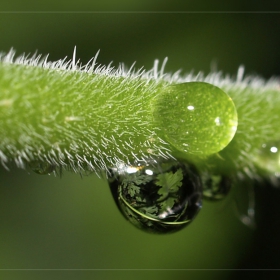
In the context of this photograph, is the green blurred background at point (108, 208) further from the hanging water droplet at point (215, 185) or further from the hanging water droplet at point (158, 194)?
the hanging water droplet at point (158, 194)

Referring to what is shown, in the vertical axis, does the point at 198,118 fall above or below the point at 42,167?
above

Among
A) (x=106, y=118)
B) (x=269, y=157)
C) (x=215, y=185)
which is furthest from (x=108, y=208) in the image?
(x=106, y=118)

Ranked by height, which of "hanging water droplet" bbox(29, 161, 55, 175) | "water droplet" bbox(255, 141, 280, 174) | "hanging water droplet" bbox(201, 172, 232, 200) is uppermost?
"water droplet" bbox(255, 141, 280, 174)

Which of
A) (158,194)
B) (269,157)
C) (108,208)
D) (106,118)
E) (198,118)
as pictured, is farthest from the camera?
(108,208)

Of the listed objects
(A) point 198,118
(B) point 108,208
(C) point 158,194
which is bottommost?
(C) point 158,194

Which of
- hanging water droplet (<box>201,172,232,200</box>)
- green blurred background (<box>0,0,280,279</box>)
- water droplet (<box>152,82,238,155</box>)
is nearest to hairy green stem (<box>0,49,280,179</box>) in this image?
water droplet (<box>152,82,238,155</box>)

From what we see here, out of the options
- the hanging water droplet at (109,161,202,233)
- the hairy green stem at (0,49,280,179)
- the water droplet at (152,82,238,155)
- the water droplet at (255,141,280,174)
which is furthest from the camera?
the water droplet at (255,141,280,174)

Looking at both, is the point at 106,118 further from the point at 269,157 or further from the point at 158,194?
the point at 269,157

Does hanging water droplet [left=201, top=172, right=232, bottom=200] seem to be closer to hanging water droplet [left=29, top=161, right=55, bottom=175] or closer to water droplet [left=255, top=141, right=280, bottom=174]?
water droplet [left=255, top=141, right=280, bottom=174]
